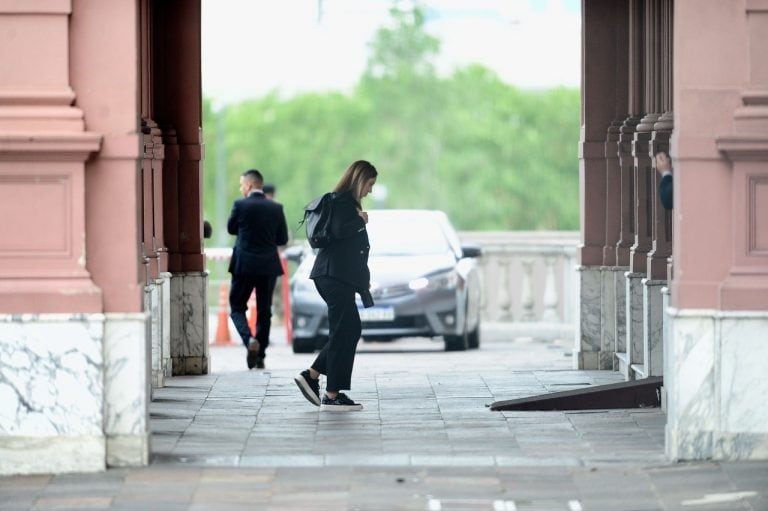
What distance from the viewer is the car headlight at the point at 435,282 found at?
2072 cm

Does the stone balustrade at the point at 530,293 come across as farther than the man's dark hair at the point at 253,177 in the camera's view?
Yes

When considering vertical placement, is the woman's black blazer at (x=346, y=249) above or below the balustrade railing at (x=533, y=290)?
above

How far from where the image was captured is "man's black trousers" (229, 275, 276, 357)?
17.5 m

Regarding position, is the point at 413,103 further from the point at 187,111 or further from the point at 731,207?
the point at 731,207

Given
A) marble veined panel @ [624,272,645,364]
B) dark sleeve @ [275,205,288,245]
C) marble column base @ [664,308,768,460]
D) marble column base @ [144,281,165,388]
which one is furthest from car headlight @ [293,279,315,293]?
marble column base @ [664,308,768,460]

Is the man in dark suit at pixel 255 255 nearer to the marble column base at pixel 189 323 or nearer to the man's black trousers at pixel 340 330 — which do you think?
the marble column base at pixel 189 323

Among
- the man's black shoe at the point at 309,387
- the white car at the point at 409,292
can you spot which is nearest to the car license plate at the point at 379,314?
the white car at the point at 409,292

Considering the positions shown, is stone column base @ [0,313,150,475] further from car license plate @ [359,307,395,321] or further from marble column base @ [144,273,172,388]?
car license plate @ [359,307,395,321]

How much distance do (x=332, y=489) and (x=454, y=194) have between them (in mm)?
66474

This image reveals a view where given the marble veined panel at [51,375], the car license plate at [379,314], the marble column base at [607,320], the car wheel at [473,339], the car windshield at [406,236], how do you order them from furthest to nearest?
the car wheel at [473,339] < the car windshield at [406,236] < the car license plate at [379,314] < the marble column base at [607,320] < the marble veined panel at [51,375]

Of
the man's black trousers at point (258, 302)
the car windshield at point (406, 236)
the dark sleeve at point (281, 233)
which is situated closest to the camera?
the man's black trousers at point (258, 302)

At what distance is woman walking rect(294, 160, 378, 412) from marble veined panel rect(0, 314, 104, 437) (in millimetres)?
3123

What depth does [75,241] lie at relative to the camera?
10.3 meters

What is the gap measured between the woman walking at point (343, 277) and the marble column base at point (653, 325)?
82.8 inches
